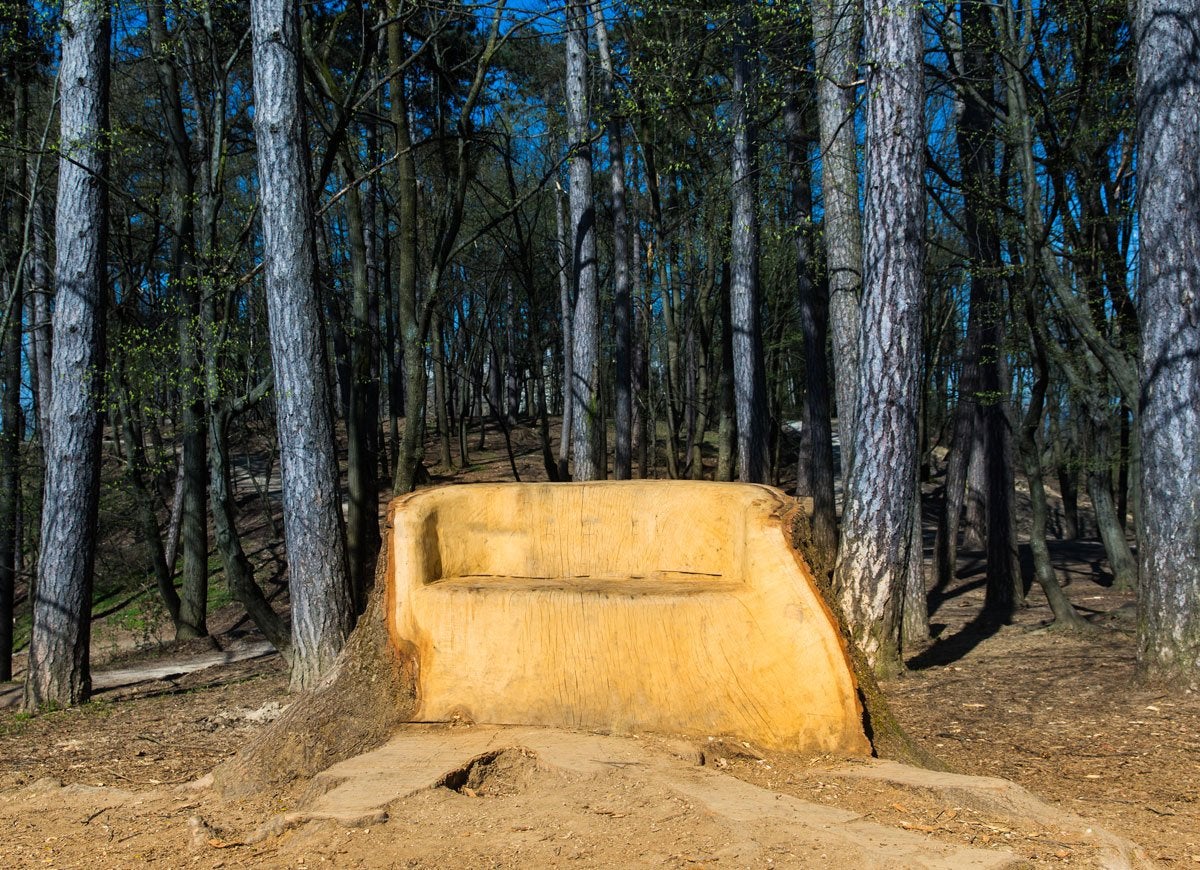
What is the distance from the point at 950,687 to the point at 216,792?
5.17m

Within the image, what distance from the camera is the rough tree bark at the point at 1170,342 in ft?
20.9

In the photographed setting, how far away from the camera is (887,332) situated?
258 inches

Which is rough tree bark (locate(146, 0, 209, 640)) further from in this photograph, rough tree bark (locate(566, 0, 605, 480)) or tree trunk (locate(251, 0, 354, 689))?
rough tree bark (locate(566, 0, 605, 480))

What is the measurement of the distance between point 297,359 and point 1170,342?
19.9 feet

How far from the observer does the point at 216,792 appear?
448 cm

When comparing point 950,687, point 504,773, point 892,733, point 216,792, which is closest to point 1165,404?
point 950,687

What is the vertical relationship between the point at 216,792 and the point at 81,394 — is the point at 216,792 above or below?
below

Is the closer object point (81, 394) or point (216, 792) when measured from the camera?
point (216, 792)

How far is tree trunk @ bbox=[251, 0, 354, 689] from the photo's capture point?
265 inches

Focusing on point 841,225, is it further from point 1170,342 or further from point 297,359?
point 297,359

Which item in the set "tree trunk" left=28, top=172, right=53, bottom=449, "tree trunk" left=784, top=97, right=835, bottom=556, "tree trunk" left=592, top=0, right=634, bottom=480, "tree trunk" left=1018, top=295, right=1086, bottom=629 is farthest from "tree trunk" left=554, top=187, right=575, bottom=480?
"tree trunk" left=1018, top=295, right=1086, bottom=629

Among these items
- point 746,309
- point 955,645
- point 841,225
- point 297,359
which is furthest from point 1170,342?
point 746,309

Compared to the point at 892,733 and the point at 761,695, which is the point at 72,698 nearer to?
the point at 761,695

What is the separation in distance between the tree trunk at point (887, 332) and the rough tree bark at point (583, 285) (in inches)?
201
